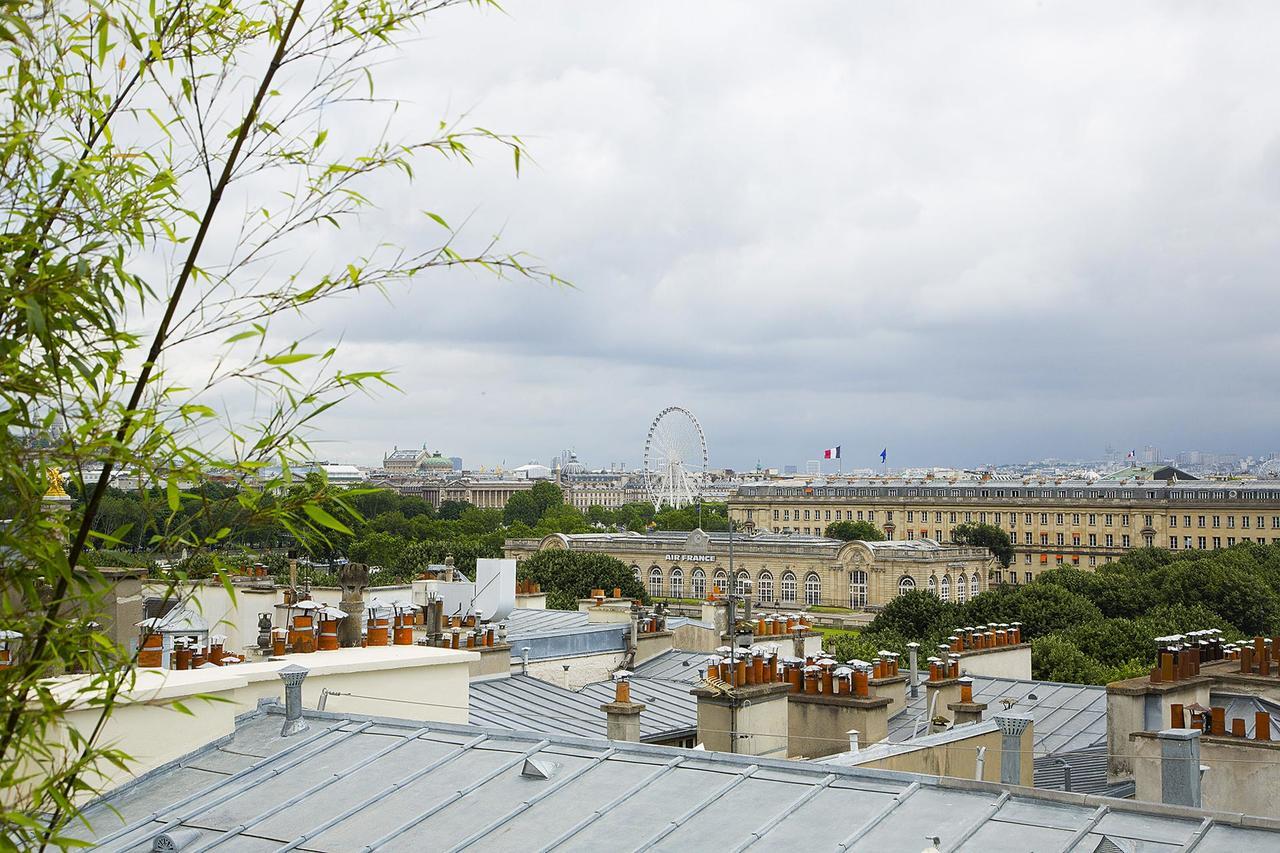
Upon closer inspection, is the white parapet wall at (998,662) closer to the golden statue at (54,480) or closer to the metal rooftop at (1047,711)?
the metal rooftop at (1047,711)

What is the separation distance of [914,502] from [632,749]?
14170 centimetres

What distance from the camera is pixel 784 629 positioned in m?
35.1

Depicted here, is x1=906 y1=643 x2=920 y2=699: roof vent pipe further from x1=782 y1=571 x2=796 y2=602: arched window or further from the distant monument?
x1=782 y1=571 x2=796 y2=602: arched window

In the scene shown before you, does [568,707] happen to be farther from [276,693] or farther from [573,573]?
[573,573]

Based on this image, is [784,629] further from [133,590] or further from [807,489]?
[807,489]

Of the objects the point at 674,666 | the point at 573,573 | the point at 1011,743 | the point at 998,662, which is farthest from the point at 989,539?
the point at 1011,743

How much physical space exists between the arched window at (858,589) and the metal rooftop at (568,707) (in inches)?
3158

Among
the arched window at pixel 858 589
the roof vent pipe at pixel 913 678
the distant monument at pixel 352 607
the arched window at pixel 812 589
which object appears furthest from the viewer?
the arched window at pixel 812 589

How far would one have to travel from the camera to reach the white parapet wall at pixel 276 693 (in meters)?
11.6

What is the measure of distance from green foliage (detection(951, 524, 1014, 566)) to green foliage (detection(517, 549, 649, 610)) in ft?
200

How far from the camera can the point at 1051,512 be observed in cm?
14262

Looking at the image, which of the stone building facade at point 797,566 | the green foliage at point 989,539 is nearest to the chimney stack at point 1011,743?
the stone building facade at point 797,566

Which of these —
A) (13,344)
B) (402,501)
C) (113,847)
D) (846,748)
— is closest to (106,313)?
(13,344)

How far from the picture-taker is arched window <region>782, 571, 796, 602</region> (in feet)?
364
